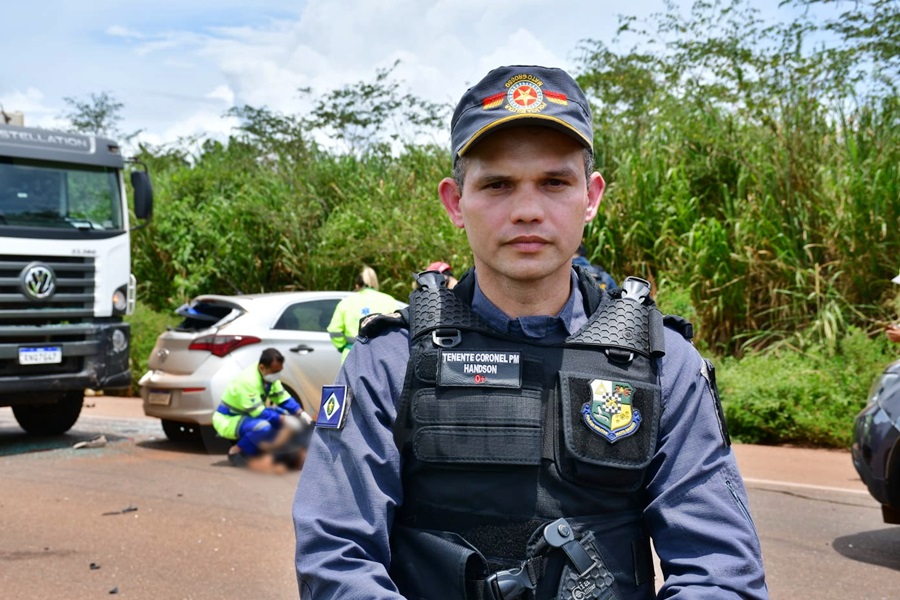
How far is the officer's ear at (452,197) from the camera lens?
2057mm

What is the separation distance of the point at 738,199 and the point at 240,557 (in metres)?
9.62

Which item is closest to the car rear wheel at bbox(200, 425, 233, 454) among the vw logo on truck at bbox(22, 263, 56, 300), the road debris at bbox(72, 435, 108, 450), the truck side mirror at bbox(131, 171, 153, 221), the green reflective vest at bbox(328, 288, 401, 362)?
the road debris at bbox(72, 435, 108, 450)

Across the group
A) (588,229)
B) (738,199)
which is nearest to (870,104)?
(738,199)

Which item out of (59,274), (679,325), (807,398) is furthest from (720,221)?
(679,325)

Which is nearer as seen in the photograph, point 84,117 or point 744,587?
point 744,587

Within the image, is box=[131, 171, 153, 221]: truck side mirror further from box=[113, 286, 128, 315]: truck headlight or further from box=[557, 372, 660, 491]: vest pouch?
box=[557, 372, 660, 491]: vest pouch

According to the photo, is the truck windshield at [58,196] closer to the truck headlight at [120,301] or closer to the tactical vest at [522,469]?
the truck headlight at [120,301]

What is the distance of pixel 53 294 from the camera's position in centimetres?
1030

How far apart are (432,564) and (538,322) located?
0.48 meters

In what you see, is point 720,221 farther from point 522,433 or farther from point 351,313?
point 522,433

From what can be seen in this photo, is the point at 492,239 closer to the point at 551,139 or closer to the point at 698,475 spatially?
the point at 551,139

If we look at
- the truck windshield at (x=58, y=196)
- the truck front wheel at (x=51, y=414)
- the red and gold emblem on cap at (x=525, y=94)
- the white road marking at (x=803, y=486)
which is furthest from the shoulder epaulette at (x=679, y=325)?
the truck front wheel at (x=51, y=414)

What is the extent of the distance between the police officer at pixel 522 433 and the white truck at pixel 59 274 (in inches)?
348

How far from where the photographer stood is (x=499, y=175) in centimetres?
192
